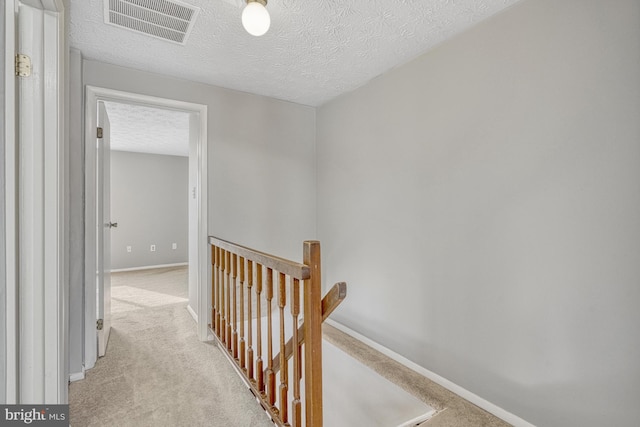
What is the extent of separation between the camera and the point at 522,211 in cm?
166

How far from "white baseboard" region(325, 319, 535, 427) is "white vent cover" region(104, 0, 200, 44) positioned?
2714 millimetres

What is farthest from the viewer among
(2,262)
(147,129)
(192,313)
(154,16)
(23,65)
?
(147,129)

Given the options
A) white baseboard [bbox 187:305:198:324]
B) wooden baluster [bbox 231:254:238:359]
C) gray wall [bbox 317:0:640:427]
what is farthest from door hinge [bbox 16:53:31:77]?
white baseboard [bbox 187:305:198:324]

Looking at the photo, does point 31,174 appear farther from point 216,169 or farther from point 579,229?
point 579,229

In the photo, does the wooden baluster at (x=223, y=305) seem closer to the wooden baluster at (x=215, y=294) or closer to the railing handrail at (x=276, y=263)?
the wooden baluster at (x=215, y=294)

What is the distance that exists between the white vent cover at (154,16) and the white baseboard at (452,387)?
271 cm

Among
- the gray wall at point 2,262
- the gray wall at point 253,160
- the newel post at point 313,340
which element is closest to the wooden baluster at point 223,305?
the gray wall at point 253,160

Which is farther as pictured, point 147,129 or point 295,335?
point 147,129

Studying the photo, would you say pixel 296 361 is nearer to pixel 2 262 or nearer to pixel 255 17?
pixel 2 262

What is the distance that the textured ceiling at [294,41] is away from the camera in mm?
1678

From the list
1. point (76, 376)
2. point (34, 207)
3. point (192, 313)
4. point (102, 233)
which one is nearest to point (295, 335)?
point (34, 207)

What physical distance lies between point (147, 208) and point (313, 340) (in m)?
5.63

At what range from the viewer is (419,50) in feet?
7.00

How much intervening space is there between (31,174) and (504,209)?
2186mm
